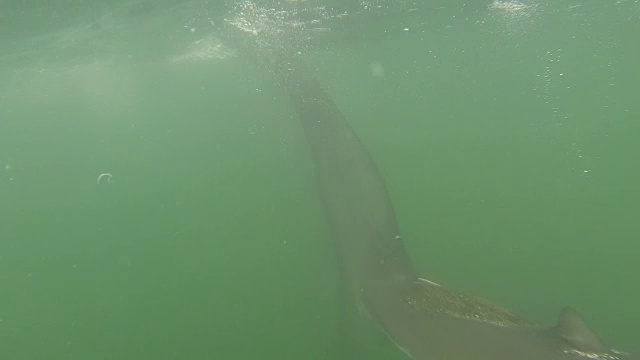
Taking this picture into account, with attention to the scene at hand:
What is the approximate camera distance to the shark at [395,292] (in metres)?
3.99

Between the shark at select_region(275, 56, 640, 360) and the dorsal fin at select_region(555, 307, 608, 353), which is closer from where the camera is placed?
the dorsal fin at select_region(555, 307, 608, 353)

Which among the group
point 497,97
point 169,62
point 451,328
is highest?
point 451,328

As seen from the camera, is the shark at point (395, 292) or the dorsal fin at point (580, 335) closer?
the dorsal fin at point (580, 335)

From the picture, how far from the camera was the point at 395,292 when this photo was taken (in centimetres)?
514

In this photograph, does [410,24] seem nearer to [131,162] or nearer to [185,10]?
[185,10]

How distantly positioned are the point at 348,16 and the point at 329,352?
25.6ft

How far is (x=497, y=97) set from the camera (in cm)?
2350

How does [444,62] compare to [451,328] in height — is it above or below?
below

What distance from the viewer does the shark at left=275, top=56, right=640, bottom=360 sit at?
3994 mm

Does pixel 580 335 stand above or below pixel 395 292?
above

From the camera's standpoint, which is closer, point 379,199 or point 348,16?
point 379,199

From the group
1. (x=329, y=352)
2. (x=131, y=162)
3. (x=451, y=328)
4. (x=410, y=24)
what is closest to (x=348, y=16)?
(x=410, y=24)

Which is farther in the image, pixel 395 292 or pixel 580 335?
pixel 395 292

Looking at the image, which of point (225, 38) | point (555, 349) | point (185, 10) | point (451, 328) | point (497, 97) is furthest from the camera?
point (497, 97)
